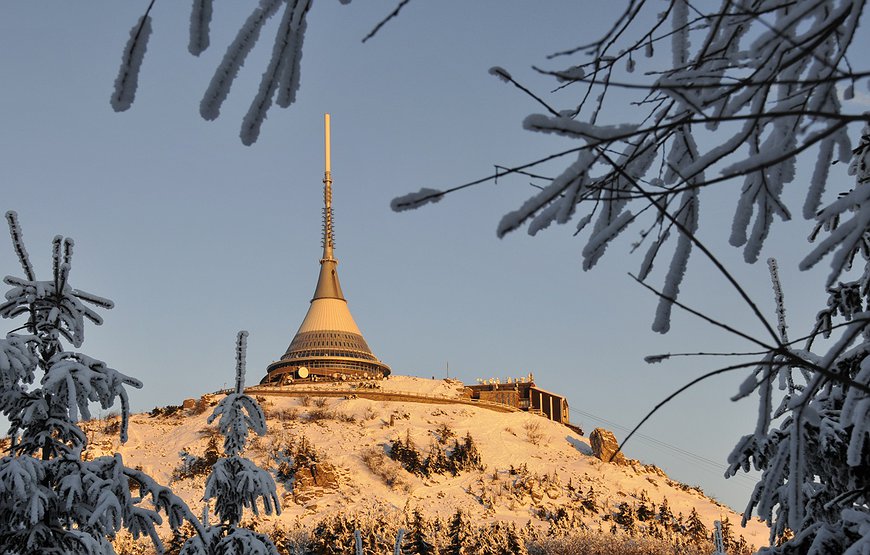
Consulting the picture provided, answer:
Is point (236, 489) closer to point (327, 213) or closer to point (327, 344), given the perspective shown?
point (327, 344)

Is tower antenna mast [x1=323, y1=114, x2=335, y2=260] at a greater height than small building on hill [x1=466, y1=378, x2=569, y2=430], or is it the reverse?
tower antenna mast [x1=323, y1=114, x2=335, y2=260]

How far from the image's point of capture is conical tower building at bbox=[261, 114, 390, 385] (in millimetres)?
62188

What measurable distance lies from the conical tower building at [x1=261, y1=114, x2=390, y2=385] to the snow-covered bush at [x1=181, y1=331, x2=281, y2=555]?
44719 mm

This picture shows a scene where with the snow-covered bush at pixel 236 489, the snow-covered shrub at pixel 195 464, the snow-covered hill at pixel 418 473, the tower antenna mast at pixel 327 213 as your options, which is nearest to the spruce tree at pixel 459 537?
the snow-covered hill at pixel 418 473

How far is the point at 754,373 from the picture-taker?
238 centimetres

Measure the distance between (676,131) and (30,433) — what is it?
26.9ft

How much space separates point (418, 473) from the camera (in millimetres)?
38344

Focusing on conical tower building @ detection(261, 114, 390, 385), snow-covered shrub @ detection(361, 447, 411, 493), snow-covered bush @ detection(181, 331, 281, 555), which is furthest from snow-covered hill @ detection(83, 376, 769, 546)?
snow-covered bush @ detection(181, 331, 281, 555)

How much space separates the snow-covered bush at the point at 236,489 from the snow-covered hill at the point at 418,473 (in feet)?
68.1

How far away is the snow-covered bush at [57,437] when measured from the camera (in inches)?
327

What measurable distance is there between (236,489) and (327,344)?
5423 centimetres

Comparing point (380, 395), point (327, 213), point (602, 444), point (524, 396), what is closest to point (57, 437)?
point (602, 444)

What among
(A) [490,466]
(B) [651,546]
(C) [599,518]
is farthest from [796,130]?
(A) [490,466]

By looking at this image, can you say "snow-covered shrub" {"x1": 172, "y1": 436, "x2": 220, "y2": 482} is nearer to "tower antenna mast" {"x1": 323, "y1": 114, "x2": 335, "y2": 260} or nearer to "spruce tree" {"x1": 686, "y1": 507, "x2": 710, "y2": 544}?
"spruce tree" {"x1": 686, "y1": 507, "x2": 710, "y2": 544}
